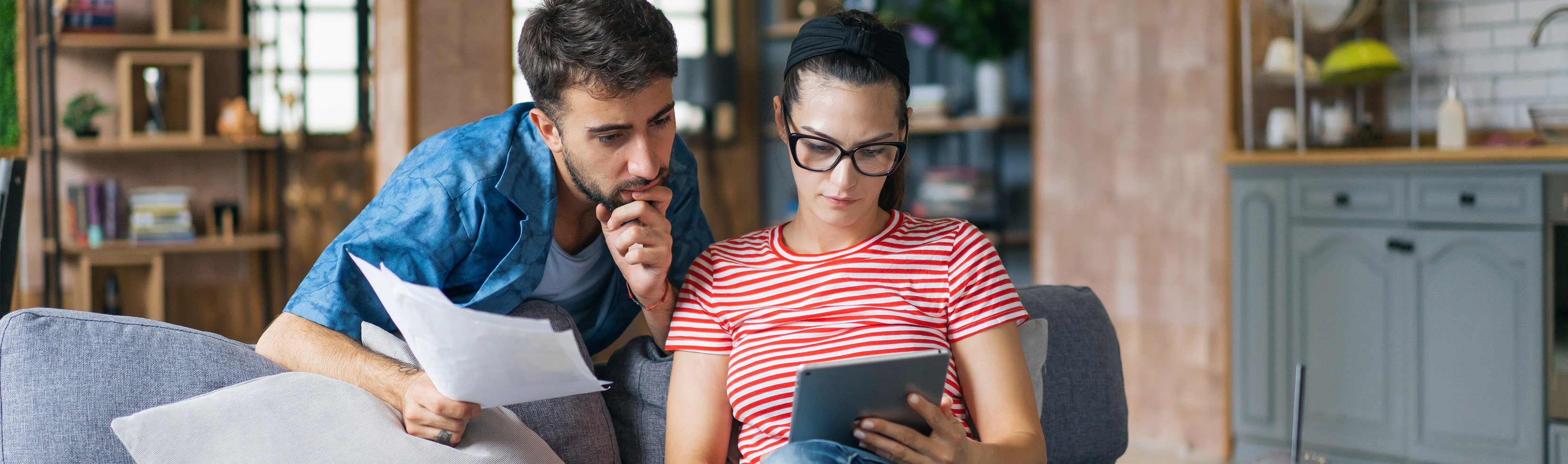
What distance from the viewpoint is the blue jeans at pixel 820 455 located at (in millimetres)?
1103

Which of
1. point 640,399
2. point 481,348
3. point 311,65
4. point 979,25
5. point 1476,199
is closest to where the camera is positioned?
point 481,348

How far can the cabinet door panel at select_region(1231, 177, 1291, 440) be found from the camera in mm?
3268

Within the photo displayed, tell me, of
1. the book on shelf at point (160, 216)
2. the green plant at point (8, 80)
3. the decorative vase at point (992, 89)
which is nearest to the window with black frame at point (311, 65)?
the book on shelf at point (160, 216)

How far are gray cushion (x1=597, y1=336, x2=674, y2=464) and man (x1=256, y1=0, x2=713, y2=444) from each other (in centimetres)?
8

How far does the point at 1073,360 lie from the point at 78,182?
15.2ft

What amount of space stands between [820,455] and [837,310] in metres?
0.29

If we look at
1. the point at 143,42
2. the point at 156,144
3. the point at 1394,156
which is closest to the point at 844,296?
the point at 1394,156

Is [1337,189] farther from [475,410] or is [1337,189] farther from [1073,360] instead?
[475,410]

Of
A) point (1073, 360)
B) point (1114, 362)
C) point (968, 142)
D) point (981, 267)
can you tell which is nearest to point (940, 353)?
point (981, 267)

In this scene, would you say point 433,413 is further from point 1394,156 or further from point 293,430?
point 1394,156

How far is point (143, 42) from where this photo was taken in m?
4.50

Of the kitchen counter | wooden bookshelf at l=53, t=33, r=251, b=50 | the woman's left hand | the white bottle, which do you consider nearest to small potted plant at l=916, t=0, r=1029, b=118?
the kitchen counter

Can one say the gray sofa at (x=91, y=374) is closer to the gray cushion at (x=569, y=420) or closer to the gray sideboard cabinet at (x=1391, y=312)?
the gray cushion at (x=569, y=420)

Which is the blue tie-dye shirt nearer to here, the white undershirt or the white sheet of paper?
the white undershirt
